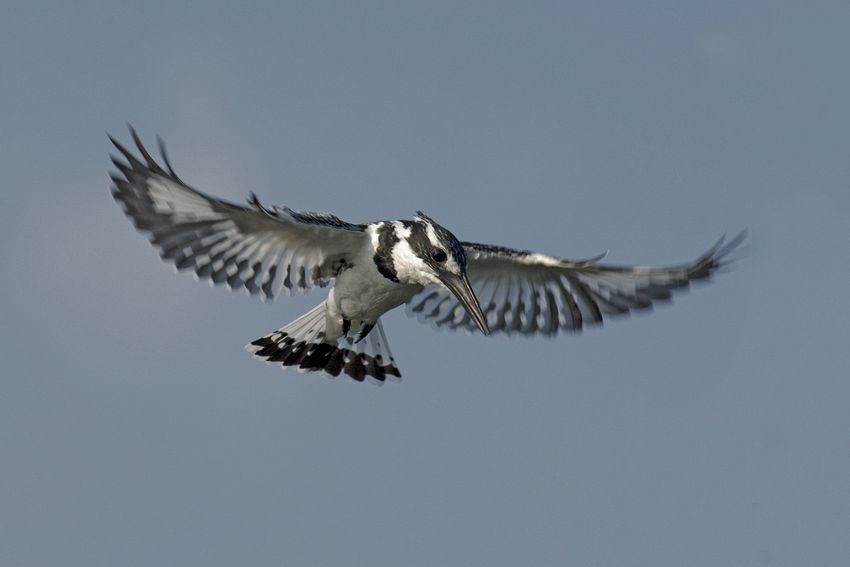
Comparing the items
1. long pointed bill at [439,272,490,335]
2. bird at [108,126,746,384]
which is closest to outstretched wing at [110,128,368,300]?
bird at [108,126,746,384]

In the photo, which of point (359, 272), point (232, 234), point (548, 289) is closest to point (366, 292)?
point (359, 272)

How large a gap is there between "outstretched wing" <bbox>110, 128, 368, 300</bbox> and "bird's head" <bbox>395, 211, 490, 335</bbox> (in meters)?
0.48

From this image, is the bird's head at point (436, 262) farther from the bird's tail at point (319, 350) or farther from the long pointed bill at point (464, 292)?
the bird's tail at point (319, 350)

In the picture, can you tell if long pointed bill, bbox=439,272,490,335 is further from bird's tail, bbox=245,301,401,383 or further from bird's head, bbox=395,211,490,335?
bird's tail, bbox=245,301,401,383

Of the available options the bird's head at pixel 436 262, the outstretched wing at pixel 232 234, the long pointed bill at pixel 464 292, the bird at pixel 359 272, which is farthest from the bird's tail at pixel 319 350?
the long pointed bill at pixel 464 292

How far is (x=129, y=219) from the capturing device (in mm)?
10344

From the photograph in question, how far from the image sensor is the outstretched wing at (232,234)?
10219 mm

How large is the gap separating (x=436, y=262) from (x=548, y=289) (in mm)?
2365

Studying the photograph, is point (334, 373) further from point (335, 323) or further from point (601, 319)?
point (601, 319)

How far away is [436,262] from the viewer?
10766 mm

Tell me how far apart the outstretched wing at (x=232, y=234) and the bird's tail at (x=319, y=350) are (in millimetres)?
945

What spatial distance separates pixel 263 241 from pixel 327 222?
77 cm

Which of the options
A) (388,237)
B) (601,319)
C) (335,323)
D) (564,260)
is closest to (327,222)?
(388,237)

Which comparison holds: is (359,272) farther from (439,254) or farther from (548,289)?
(548,289)
